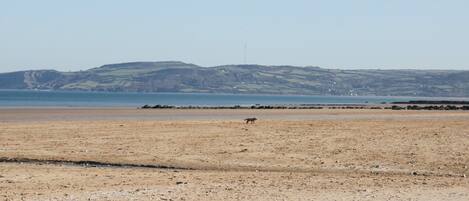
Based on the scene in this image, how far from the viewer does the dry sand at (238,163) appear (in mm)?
16672

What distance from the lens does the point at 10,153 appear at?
2459cm

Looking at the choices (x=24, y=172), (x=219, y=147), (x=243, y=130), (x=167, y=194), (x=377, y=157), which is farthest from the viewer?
(x=243, y=130)

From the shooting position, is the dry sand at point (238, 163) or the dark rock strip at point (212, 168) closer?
the dry sand at point (238, 163)

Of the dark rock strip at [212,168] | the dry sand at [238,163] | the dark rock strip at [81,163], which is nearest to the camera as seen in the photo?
the dry sand at [238,163]

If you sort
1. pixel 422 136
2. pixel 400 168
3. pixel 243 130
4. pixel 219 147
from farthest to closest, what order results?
pixel 243 130 → pixel 422 136 → pixel 219 147 → pixel 400 168

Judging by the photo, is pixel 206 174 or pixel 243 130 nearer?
pixel 206 174

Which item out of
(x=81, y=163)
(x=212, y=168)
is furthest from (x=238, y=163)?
(x=81, y=163)

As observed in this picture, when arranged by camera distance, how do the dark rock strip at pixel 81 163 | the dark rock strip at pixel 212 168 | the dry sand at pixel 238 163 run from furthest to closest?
the dark rock strip at pixel 81 163 < the dark rock strip at pixel 212 168 < the dry sand at pixel 238 163

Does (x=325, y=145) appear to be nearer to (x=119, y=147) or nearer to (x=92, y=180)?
(x=119, y=147)

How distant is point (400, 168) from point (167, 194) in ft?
26.4

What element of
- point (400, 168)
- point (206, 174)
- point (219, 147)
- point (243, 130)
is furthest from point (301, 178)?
point (243, 130)

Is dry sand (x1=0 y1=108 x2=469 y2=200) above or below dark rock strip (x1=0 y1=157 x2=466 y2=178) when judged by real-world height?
above

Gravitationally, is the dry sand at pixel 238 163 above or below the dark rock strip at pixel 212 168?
above

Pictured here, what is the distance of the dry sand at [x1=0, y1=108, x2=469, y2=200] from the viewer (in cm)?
1667
